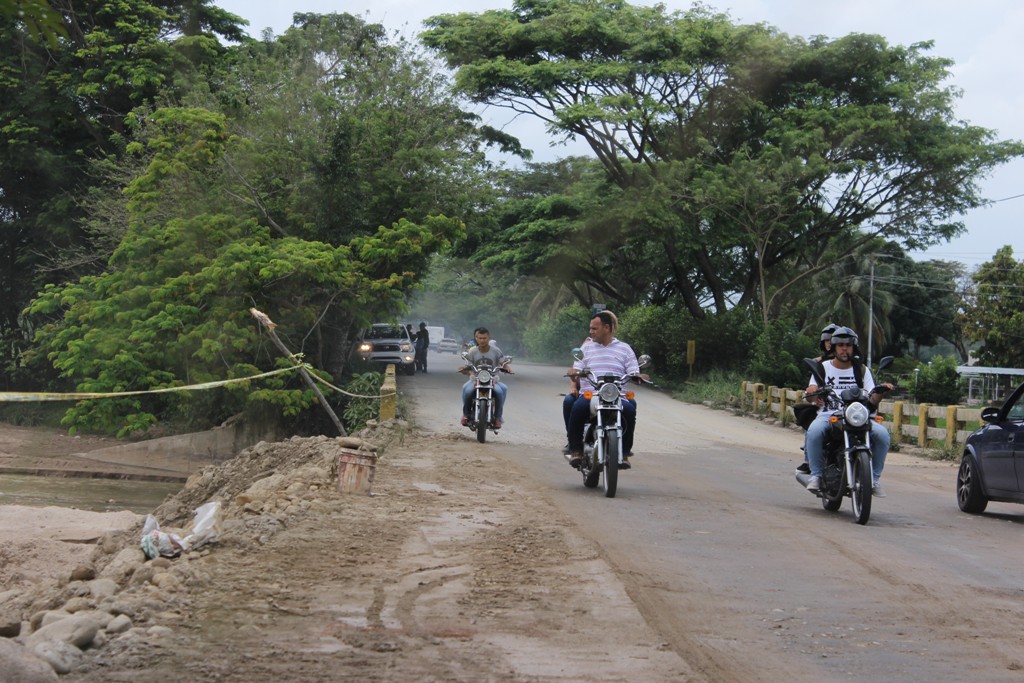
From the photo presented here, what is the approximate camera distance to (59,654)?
17.3 feet

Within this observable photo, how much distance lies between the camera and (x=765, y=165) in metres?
36.9

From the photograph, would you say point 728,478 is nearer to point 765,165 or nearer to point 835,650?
point 835,650

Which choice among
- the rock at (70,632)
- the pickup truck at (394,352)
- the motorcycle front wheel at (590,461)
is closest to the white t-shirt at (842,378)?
the motorcycle front wheel at (590,461)

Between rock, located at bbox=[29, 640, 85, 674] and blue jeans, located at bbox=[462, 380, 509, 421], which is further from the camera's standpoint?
blue jeans, located at bbox=[462, 380, 509, 421]

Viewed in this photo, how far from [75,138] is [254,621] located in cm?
3606

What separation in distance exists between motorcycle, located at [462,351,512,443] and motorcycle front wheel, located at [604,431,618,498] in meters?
6.20

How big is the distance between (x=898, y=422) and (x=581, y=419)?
478 inches

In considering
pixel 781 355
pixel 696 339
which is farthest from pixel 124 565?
pixel 696 339

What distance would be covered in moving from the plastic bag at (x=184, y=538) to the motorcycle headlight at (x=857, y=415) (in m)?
5.63

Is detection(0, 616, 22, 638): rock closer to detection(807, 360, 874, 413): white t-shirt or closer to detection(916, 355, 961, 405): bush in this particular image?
detection(807, 360, 874, 413): white t-shirt

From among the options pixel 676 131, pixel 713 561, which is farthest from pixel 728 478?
pixel 676 131

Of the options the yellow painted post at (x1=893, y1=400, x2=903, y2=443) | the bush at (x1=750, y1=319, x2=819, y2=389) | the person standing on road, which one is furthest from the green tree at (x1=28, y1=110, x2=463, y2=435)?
the person standing on road

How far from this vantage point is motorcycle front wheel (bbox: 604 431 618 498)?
11.7 metres

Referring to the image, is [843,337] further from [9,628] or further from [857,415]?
[9,628]
